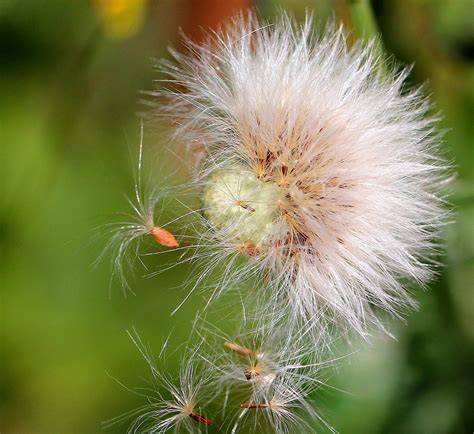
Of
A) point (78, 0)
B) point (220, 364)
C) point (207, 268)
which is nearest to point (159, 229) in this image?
point (207, 268)

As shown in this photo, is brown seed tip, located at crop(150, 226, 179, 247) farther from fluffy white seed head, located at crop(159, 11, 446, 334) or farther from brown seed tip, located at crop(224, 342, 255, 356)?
brown seed tip, located at crop(224, 342, 255, 356)

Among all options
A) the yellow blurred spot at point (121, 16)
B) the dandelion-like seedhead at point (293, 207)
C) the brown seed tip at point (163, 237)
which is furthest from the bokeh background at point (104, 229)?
the brown seed tip at point (163, 237)

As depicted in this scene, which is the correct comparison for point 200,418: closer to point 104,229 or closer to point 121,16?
point 104,229

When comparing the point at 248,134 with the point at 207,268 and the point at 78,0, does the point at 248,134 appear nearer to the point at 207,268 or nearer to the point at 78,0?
the point at 207,268

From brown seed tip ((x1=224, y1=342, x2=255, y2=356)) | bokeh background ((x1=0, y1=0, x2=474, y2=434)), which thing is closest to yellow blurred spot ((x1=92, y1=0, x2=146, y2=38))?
bokeh background ((x1=0, y1=0, x2=474, y2=434))

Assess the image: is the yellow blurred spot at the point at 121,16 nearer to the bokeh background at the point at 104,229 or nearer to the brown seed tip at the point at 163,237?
the bokeh background at the point at 104,229

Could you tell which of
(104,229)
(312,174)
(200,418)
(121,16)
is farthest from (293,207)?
(121,16)
